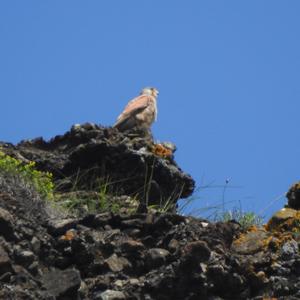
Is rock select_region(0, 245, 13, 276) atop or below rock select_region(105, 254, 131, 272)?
below

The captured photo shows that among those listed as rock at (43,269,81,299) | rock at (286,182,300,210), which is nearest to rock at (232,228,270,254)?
rock at (286,182,300,210)

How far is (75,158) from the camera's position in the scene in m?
15.7

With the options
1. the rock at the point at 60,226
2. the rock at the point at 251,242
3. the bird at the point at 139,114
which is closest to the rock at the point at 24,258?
the rock at the point at 60,226

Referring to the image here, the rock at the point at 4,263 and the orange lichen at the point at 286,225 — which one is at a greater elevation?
the orange lichen at the point at 286,225

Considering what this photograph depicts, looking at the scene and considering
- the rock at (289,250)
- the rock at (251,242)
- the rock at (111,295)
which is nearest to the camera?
the rock at (111,295)

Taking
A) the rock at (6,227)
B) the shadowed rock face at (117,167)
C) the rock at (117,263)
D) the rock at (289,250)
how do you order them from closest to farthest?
the rock at (6,227) < the rock at (117,263) < the rock at (289,250) < the shadowed rock face at (117,167)

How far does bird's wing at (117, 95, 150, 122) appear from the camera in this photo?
20.2 metres

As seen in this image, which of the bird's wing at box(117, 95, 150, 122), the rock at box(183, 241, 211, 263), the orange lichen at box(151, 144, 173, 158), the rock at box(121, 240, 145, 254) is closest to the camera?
the rock at box(183, 241, 211, 263)

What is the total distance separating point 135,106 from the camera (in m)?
20.9

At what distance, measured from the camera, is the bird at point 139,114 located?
1975 cm

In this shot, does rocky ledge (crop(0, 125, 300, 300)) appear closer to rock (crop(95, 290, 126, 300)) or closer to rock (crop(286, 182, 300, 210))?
rock (crop(95, 290, 126, 300))

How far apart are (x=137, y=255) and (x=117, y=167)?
16.1 feet

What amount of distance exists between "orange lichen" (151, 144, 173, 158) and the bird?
9.03ft

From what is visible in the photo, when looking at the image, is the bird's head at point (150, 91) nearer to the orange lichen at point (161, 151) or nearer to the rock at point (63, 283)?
the orange lichen at point (161, 151)
